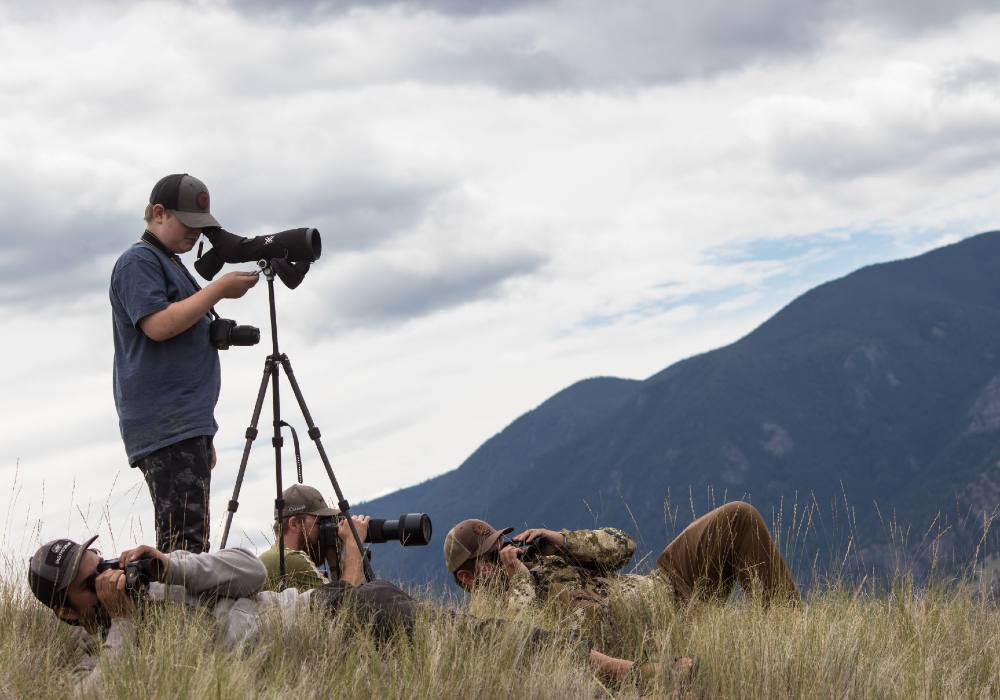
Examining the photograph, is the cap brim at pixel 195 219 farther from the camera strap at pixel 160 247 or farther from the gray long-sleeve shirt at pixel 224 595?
A: the gray long-sleeve shirt at pixel 224 595

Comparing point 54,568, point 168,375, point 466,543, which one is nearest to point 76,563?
point 54,568

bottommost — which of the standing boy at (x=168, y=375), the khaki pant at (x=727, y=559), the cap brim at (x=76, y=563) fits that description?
the khaki pant at (x=727, y=559)

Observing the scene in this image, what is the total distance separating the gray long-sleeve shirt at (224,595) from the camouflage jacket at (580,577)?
1.14 metres

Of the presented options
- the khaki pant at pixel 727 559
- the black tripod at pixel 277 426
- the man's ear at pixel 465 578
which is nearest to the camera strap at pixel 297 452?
the black tripod at pixel 277 426

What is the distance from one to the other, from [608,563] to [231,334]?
2159 mm

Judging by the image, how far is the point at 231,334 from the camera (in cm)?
444

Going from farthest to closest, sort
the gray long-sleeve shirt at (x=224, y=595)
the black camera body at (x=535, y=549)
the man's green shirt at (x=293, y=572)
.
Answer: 1. the black camera body at (x=535, y=549)
2. the man's green shirt at (x=293, y=572)
3. the gray long-sleeve shirt at (x=224, y=595)

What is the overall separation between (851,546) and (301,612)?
2.56 meters

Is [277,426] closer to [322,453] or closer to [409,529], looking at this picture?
[322,453]

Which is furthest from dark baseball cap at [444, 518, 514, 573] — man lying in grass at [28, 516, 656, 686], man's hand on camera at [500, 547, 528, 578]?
man lying in grass at [28, 516, 656, 686]

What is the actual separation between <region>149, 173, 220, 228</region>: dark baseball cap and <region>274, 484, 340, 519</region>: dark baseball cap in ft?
4.42

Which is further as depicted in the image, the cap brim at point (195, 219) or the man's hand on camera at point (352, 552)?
the man's hand on camera at point (352, 552)

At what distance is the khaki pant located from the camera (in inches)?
185

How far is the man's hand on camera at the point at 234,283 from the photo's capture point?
13.9 feet
